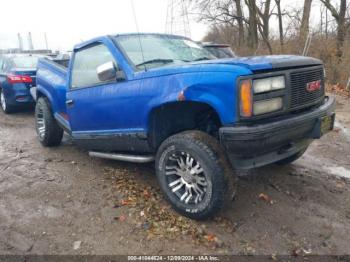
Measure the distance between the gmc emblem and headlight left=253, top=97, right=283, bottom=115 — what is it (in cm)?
49

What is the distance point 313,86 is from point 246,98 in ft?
3.40

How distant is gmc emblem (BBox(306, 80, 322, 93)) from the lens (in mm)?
3442

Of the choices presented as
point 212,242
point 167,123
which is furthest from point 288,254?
point 167,123

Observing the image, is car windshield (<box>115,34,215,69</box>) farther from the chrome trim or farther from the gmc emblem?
the gmc emblem

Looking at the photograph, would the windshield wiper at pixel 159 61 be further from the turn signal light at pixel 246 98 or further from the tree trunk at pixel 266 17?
the tree trunk at pixel 266 17

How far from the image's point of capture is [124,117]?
12.7 feet

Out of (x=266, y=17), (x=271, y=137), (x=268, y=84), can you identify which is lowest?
(x=271, y=137)

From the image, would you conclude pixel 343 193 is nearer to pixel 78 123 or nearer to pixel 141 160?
pixel 141 160

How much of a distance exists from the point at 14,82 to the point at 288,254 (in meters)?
7.30

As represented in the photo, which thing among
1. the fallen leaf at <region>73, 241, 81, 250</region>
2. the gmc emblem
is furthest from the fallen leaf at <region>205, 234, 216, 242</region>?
the gmc emblem

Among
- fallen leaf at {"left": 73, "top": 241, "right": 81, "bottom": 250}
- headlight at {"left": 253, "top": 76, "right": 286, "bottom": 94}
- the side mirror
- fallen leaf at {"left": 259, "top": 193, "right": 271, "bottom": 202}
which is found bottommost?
fallen leaf at {"left": 259, "top": 193, "right": 271, "bottom": 202}

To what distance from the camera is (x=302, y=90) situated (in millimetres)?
3371

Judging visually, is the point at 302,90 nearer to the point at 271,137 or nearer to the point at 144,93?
the point at 271,137

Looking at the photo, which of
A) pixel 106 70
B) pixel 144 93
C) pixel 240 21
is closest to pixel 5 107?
pixel 106 70
